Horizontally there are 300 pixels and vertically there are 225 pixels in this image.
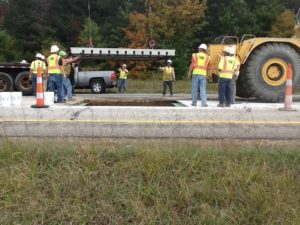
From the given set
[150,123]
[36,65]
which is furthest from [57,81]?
[150,123]

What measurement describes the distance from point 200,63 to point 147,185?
24.5ft

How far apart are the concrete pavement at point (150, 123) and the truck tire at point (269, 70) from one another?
3.97 meters

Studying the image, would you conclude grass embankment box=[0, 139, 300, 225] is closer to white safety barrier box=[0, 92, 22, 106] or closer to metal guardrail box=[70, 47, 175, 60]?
white safety barrier box=[0, 92, 22, 106]

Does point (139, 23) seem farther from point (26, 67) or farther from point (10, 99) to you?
point (10, 99)

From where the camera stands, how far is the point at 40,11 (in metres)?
62.3

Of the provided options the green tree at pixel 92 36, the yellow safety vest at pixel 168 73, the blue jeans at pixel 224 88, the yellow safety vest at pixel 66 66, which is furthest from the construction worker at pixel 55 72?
the green tree at pixel 92 36

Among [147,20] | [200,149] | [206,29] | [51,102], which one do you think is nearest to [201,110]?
[200,149]

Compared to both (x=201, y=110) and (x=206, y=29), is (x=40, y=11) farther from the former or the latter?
(x=201, y=110)

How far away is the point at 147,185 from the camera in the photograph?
5359mm

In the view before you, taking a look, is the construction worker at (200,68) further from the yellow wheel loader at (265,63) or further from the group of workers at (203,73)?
the yellow wheel loader at (265,63)

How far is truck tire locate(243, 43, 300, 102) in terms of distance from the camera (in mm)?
13086

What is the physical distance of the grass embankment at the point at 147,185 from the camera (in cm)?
509

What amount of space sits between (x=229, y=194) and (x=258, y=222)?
15.3 inches

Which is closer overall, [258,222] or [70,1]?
[258,222]
